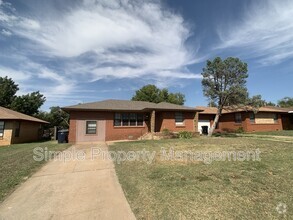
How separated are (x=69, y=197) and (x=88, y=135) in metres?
14.1

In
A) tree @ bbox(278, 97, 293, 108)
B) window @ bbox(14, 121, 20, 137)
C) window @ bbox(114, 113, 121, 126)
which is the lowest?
window @ bbox(14, 121, 20, 137)

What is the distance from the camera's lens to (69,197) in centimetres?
479

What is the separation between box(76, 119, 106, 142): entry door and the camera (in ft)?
59.4

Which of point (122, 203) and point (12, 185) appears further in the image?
point (12, 185)

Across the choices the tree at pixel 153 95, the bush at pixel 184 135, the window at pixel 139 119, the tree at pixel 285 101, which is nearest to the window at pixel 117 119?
the window at pixel 139 119

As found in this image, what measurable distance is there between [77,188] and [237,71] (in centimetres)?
1950

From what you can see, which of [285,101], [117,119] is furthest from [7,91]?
[285,101]

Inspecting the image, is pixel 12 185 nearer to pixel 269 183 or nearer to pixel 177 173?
pixel 177 173

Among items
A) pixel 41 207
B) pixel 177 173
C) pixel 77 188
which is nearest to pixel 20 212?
pixel 41 207

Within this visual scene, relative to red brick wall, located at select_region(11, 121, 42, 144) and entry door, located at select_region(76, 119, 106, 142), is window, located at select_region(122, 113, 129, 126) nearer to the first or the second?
entry door, located at select_region(76, 119, 106, 142)

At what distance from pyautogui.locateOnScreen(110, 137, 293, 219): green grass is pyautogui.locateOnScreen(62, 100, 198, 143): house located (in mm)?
11750

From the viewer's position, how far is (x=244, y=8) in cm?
1109

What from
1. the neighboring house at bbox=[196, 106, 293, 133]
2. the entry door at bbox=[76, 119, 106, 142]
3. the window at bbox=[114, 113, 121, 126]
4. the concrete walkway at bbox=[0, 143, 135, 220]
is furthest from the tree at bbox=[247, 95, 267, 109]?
the concrete walkway at bbox=[0, 143, 135, 220]

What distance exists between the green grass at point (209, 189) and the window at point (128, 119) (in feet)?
40.1
